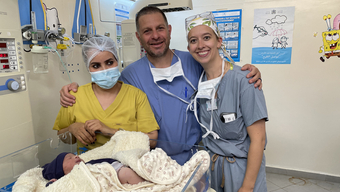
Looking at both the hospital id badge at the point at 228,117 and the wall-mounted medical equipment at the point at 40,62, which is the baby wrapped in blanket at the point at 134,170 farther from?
the wall-mounted medical equipment at the point at 40,62

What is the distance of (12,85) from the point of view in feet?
4.00

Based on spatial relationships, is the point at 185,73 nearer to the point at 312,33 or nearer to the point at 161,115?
the point at 161,115

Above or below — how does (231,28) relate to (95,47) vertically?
above

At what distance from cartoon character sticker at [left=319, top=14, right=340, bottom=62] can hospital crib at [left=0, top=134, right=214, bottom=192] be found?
7.33 feet

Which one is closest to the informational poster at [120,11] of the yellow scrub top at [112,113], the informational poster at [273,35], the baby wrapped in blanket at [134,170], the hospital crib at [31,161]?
the informational poster at [273,35]

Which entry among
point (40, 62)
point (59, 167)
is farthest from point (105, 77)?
point (40, 62)

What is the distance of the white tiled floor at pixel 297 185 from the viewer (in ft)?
8.31

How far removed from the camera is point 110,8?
2758 millimetres

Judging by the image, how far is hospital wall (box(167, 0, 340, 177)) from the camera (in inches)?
99.0

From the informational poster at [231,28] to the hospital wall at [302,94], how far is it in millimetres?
59

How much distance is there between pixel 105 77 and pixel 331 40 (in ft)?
8.09

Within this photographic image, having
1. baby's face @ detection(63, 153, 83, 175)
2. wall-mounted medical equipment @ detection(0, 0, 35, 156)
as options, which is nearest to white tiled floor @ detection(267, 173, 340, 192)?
baby's face @ detection(63, 153, 83, 175)

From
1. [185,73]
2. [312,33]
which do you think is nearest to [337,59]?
[312,33]

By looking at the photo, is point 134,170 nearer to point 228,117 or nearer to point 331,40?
point 228,117
